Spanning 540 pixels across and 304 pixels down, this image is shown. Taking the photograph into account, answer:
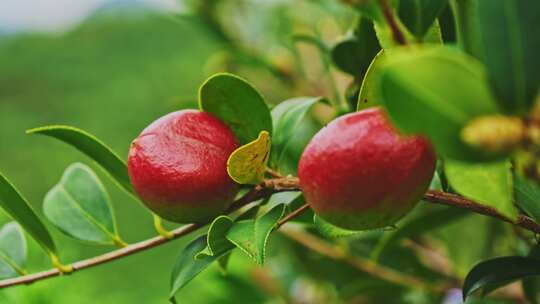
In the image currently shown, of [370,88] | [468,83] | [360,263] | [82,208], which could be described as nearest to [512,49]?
[468,83]

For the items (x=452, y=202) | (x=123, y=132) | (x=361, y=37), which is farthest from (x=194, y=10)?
(x=123, y=132)

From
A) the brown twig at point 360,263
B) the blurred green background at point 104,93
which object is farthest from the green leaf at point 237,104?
the blurred green background at point 104,93

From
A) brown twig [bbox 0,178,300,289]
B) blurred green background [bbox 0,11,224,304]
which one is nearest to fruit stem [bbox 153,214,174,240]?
brown twig [bbox 0,178,300,289]

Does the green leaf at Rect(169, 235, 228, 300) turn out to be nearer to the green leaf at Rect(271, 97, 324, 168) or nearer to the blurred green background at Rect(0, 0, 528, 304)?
the green leaf at Rect(271, 97, 324, 168)

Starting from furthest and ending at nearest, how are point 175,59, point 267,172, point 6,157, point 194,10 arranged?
point 175,59, point 6,157, point 194,10, point 267,172

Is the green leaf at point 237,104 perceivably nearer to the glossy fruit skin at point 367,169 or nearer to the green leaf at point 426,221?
the glossy fruit skin at point 367,169

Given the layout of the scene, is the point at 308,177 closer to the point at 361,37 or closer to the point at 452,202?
the point at 452,202
